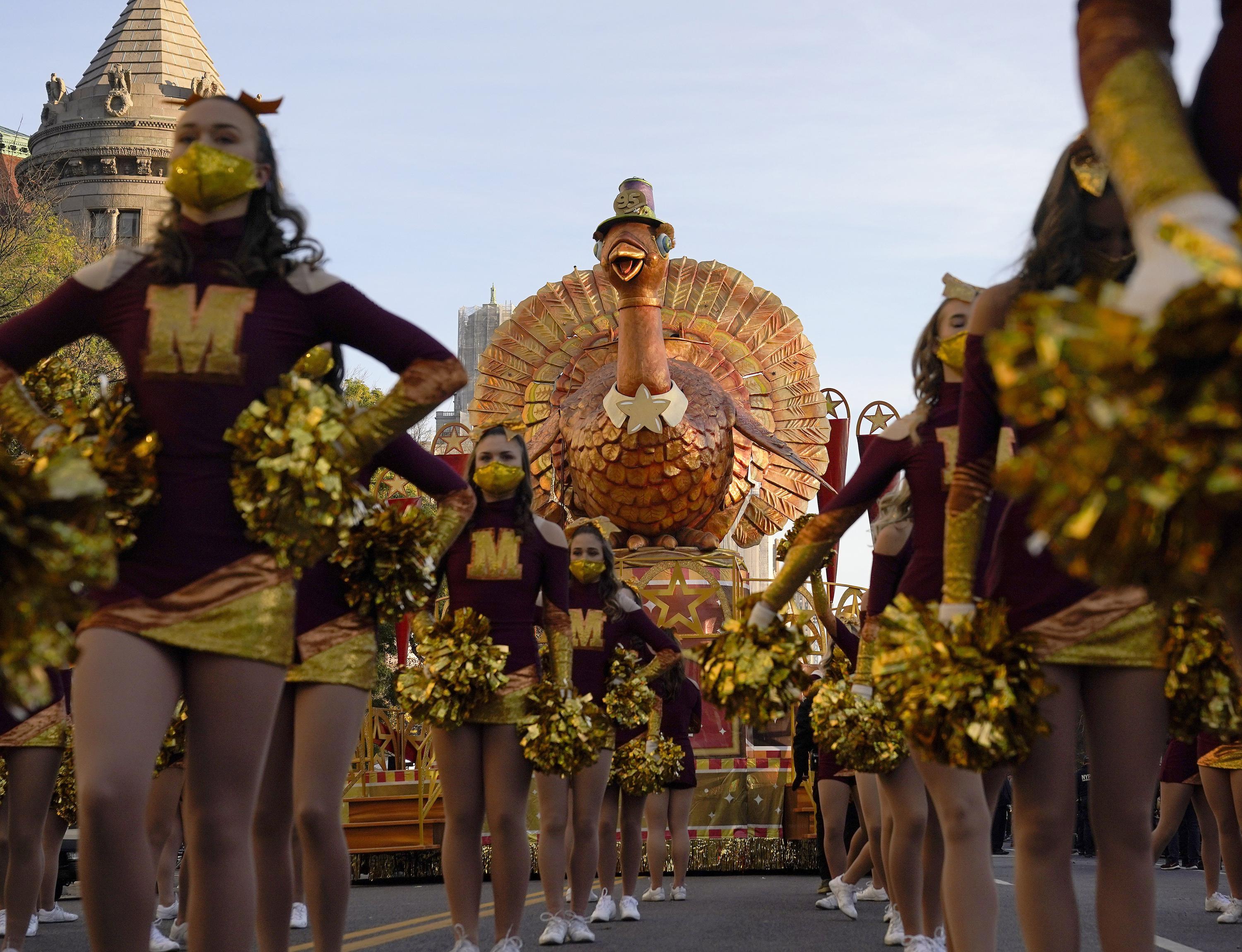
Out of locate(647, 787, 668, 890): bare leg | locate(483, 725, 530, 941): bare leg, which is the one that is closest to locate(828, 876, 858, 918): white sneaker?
locate(647, 787, 668, 890): bare leg

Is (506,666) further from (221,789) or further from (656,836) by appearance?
(656,836)

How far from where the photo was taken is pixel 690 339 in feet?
61.1

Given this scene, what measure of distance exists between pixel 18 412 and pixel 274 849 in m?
1.64

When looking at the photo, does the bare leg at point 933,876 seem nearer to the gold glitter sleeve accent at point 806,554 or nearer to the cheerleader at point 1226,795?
the gold glitter sleeve accent at point 806,554

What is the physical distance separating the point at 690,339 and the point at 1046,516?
665 inches

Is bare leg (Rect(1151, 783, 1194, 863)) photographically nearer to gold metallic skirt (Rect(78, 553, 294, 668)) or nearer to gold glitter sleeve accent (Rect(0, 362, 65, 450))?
gold metallic skirt (Rect(78, 553, 294, 668))

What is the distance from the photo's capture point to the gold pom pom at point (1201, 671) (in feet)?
11.8

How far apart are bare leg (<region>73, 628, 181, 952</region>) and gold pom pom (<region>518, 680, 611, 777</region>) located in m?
3.31

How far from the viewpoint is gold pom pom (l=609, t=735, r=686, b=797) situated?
1099 centimetres

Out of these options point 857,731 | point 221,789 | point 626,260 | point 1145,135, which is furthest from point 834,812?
point 1145,135

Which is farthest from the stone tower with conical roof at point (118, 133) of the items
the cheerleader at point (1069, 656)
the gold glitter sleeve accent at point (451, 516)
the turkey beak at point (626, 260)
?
the cheerleader at point (1069, 656)

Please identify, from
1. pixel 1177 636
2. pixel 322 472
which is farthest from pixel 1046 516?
pixel 322 472

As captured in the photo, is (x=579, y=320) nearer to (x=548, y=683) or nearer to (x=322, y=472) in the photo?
(x=548, y=683)

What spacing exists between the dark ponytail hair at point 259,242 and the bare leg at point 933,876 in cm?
344
